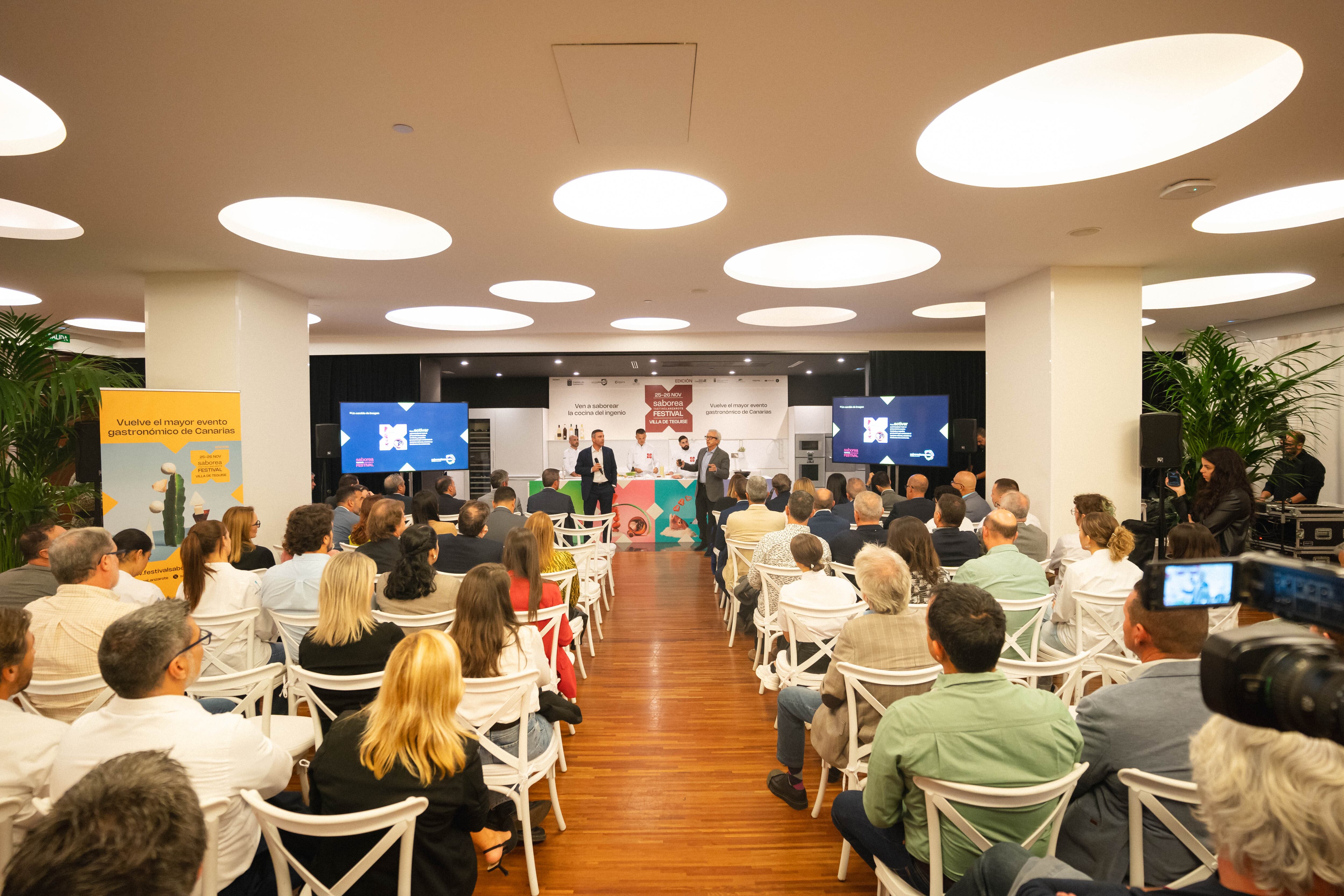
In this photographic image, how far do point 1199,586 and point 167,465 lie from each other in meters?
6.28

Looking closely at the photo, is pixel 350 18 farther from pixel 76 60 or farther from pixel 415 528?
pixel 415 528

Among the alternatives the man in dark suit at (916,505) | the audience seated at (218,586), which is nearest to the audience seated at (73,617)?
the audience seated at (218,586)

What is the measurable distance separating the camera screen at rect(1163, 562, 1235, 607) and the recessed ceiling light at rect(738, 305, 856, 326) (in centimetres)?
755

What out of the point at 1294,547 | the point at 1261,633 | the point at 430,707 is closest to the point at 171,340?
the point at 430,707

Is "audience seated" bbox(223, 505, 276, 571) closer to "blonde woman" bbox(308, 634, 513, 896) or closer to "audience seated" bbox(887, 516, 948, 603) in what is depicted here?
"blonde woman" bbox(308, 634, 513, 896)

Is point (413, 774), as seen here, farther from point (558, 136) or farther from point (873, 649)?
point (558, 136)

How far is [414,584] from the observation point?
3098mm

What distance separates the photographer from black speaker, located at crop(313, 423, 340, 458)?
848cm

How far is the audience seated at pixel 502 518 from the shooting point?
477 centimetres

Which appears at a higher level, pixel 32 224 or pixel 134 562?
pixel 32 224

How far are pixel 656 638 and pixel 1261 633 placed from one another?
479 cm

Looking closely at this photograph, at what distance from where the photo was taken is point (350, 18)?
2139mm

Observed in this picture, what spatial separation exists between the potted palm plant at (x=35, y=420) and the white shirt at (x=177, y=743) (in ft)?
12.9

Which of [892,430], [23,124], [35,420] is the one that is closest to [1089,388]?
[892,430]
